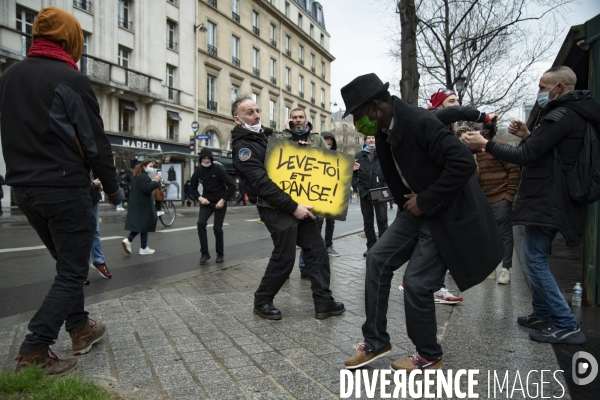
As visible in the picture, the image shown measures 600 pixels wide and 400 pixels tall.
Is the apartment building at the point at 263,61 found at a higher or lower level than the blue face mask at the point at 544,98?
higher

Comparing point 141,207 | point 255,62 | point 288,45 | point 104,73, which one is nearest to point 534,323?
point 141,207

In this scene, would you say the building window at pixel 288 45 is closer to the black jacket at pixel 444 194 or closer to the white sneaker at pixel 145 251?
the white sneaker at pixel 145 251

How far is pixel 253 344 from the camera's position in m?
3.50

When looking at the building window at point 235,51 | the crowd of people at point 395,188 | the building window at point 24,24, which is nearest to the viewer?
the crowd of people at point 395,188

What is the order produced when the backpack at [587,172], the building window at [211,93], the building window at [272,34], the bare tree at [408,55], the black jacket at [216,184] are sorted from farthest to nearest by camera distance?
the building window at [272,34], the building window at [211,93], the bare tree at [408,55], the black jacket at [216,184], the backpack at [587,172]

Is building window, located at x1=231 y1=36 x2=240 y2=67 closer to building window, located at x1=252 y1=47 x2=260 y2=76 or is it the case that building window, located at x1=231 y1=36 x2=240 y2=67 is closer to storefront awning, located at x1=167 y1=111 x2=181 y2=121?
building window, located at x1=252 y1=47 x2=260 y2=76

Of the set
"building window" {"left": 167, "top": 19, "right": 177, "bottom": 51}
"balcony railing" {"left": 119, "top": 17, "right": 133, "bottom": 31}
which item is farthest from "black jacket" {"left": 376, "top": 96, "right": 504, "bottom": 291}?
"building window" {"left": 167, "top": 19, "right": 177, "bottom": 51}

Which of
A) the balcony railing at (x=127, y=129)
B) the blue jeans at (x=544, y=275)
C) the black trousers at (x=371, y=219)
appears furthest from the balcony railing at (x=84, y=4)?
the blue jeans at (x=544, y=275)

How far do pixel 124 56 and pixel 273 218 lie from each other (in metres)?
28.5

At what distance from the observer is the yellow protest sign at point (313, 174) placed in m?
4.45

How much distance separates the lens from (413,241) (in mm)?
3105

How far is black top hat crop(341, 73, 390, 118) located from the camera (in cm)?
291

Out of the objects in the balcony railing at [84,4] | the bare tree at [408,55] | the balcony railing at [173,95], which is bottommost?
the bare tree at [408,55]

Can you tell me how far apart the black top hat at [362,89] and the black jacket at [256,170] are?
1420 millimetres
